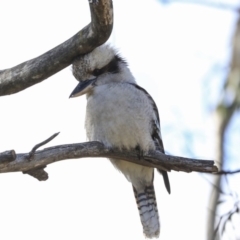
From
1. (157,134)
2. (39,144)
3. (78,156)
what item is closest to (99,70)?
(157,134)

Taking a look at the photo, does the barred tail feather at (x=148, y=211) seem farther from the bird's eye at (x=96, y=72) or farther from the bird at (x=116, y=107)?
the bird's eye at (x=96, y=72)

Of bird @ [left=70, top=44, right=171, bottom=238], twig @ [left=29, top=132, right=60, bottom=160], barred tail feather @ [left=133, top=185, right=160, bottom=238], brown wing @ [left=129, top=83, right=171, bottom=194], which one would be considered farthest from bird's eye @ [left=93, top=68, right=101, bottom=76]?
twig @ [left=29, top=132, right=60, bottom=160]

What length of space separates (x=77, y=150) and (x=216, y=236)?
0.86 meters

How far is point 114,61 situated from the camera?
425 centimetres

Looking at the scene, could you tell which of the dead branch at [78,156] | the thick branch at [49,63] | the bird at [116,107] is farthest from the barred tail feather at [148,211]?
the thick branch at [49,63]

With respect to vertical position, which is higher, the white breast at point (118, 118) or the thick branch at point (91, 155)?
the white breast at point (118, 118)

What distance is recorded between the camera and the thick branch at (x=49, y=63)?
3.36m

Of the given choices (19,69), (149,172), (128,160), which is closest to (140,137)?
(128,160)

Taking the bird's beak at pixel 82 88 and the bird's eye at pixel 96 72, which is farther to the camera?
the bird's eye at pixel 96 72

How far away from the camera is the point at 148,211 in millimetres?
4398

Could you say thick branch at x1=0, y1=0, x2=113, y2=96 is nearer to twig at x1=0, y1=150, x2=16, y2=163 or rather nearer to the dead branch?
the dead branch

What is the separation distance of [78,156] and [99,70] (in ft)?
2.61

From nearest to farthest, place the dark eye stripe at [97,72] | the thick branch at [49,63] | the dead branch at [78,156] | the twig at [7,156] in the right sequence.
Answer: the twig at [7,156] → the dead branch at [78,156] → the thick branch at [49,63] → the dark eye stripe at [97,72]

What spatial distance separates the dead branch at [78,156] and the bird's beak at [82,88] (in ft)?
1.09
